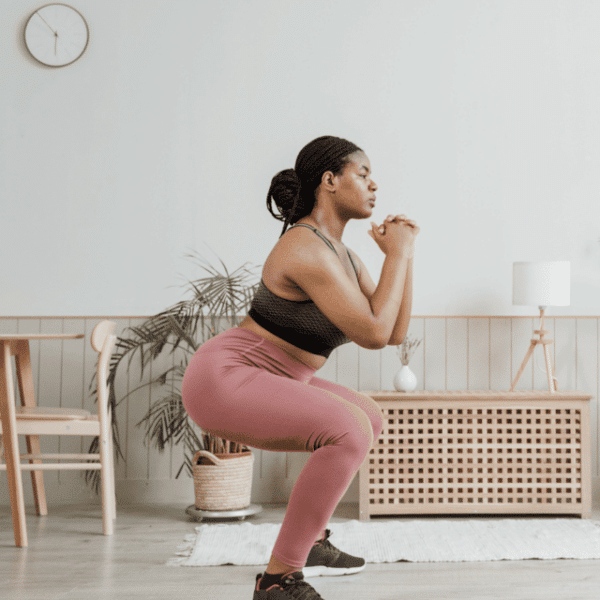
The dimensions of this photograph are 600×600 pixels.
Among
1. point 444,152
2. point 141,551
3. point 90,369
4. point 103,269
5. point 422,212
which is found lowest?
point 141,551

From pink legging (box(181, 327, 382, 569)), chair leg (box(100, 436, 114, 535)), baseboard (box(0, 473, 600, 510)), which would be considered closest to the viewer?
pink legging (box(181, 327, 382, 569))

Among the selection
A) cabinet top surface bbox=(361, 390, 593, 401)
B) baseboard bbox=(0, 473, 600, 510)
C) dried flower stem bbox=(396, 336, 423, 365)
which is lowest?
baseboard bbox=(0, 473, 600, 510)

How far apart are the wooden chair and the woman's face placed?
144cm

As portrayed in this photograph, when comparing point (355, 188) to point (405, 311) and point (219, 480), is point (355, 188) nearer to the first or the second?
Answer: point (405, 311)

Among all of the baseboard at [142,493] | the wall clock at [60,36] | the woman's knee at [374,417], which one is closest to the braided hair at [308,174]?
the woman's knee at [374,417]

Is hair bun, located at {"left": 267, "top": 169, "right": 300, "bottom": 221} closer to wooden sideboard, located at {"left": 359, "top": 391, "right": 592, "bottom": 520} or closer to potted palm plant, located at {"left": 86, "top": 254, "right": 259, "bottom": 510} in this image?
potted palm plant, located at {"left": 86, "top": 254, "right": 259, "bottom": 510}

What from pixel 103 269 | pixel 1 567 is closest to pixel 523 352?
pixel 103 269

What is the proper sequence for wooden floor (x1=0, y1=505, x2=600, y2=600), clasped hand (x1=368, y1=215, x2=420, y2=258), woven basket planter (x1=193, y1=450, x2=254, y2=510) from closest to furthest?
clasped hand (x1=368, y1=215, x2=420, y2=258) < wooden floor (x1=0, y1=505, x2=600, y2=600) < woven basket planter (x1=193, y1=450, x2=254, y2=510)

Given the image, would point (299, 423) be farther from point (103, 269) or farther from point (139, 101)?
point (139, 101)

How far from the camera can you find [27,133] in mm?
3420

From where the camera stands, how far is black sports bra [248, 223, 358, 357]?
5.21 ft

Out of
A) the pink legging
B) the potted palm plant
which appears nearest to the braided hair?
the pink legging

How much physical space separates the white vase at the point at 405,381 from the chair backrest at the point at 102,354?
1.28 m

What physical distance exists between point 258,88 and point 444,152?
1.01 meters
